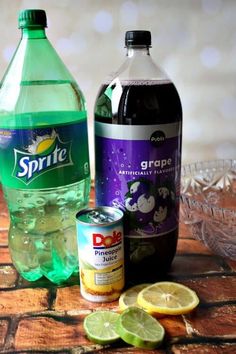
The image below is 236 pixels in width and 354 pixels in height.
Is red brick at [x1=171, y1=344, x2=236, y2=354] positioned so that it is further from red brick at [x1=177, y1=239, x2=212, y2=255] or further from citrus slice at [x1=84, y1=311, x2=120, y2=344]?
red brick at [x1=177, y1=239, x2=212, y2=255]

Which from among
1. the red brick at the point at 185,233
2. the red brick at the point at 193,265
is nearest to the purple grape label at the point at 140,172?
the red brick at the point at 193,265

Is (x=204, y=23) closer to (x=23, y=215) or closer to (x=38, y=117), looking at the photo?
(x=38, y=117)

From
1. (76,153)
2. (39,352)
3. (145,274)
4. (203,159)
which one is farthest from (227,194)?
(39,352)

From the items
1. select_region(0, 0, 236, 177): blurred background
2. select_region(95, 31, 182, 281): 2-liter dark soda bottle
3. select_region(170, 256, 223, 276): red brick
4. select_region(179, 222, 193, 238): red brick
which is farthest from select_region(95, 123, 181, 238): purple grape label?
select_region(0, 0, 236, 177): blurred background

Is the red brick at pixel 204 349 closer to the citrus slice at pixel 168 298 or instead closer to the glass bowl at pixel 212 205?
the citrus slice at pixel 168 298

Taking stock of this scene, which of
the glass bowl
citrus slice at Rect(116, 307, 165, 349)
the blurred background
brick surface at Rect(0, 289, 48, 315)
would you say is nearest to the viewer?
citrus slice at Rect(116, 307, 165, 349)

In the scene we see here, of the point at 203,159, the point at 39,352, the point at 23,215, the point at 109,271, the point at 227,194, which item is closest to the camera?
the point at 39,352
